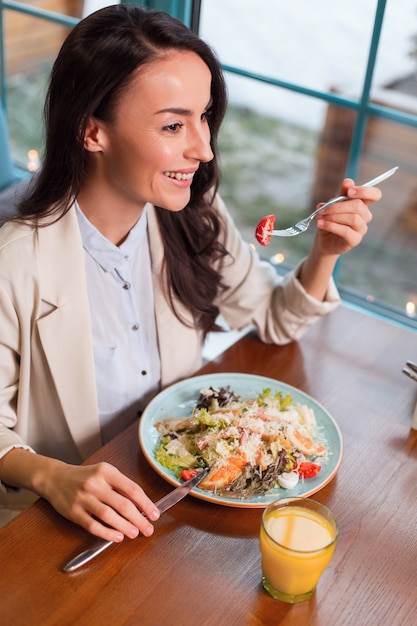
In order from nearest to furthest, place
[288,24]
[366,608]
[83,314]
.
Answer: [366,608], [83,314], [288,24]

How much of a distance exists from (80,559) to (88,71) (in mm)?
827

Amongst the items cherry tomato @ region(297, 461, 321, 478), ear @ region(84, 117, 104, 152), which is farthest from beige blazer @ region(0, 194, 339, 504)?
cherry tomato @ region(297, 461, 321, 478)

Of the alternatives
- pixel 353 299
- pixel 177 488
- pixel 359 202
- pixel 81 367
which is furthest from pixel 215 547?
pixel 353 299

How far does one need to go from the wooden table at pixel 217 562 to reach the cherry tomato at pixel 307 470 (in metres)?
0.04

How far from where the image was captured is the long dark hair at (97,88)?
1.38 meters

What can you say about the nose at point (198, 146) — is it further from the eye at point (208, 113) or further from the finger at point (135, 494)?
the finger at point (135, 494)

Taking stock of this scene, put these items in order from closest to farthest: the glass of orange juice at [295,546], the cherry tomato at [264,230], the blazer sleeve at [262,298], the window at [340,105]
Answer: the glass of orange juice at [295,546] → the cherry tomato at [264,230] → the blazer sleeve at [262,298] → the window at [340,105]

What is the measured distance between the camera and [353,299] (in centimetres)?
229

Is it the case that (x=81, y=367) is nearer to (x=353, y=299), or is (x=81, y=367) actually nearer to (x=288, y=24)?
(x=353, y=299)

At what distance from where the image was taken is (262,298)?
1834 mm

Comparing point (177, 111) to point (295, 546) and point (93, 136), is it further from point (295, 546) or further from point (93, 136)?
point (295, 546)

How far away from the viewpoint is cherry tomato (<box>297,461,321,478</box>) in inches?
52.7

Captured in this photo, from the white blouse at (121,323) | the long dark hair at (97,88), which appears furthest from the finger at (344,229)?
the white blouse at (121,323)

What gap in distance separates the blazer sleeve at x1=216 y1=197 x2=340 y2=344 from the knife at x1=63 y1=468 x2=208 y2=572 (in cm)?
54
